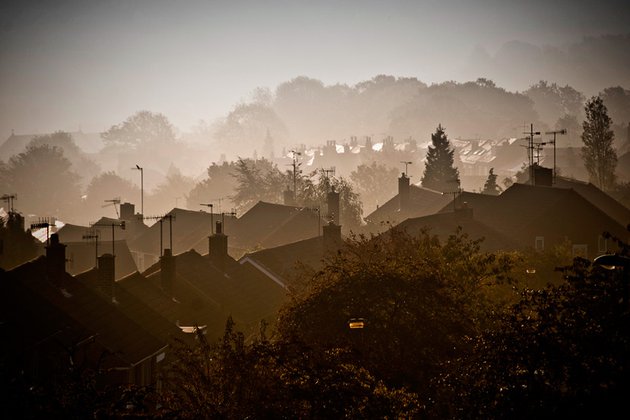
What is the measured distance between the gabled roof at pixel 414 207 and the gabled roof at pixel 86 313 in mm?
48110

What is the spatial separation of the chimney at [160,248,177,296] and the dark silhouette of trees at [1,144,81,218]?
119 meters

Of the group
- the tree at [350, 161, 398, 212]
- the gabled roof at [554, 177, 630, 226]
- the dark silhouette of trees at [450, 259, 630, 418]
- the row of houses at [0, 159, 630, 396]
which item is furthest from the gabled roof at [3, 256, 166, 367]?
the tree at [350, 161, 398, 212]

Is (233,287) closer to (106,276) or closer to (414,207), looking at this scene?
(106,276)

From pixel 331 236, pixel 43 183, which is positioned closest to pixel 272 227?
pixel 331 236

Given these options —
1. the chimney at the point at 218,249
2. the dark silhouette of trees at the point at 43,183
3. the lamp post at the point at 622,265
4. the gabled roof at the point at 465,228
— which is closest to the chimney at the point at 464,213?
the gabled roof at the point at 465,228

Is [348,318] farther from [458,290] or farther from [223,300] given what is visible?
[223,300]

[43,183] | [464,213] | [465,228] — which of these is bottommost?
[465,228]

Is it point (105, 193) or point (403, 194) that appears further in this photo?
point (105, 193)

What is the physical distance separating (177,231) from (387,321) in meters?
52.6

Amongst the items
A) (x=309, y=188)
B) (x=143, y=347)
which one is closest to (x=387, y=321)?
(x=143, y=347)

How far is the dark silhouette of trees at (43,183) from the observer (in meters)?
152

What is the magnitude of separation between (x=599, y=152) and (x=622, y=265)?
104858 millimetres

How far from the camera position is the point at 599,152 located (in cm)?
11556

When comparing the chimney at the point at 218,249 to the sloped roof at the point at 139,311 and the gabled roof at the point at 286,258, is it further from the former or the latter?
the sloped roof at the point at 139,311
